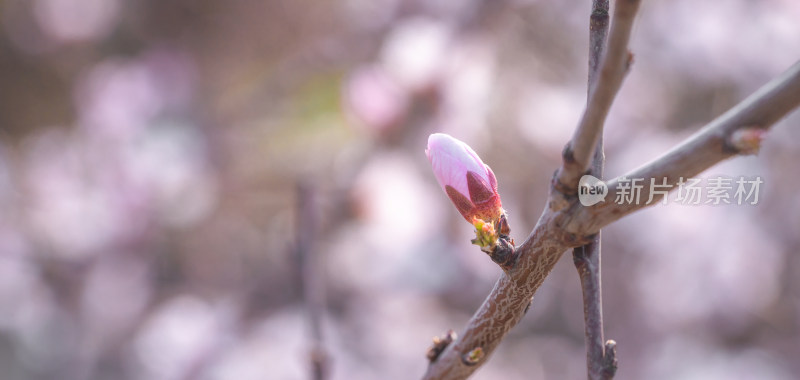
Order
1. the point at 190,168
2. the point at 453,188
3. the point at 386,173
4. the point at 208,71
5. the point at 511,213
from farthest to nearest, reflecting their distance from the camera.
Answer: the point at 208,71 < the point at 511,213 < the point at 190,168 < the point at 386,173 < the point at 453,188

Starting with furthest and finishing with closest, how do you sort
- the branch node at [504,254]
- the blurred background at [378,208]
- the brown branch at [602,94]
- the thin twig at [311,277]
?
the blurred background at [378,208] < the thin twig at [311,277] < the branch node at [504,254] < the brown branch at [602,94]

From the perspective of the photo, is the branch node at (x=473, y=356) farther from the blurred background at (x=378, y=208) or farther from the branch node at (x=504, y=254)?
the blurred background at (x=378, y=208)

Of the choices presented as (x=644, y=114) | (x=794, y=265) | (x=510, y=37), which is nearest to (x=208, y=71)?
(x=510, y=37)

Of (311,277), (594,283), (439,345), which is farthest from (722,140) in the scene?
(311,277)

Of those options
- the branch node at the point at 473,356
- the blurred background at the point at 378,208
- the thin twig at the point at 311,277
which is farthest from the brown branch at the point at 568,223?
the blurred background at the point at 378,208

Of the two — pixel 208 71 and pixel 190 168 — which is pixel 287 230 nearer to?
pixel 190 168

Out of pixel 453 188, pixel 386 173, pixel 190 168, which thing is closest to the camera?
pixel 453 188

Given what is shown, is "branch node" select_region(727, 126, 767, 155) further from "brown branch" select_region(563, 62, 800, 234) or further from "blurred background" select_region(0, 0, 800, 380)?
"blurred background" select_region(0, 0, 800, 380)

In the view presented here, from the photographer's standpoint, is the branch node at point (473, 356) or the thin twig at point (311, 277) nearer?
the branch node at point (473, 356)
